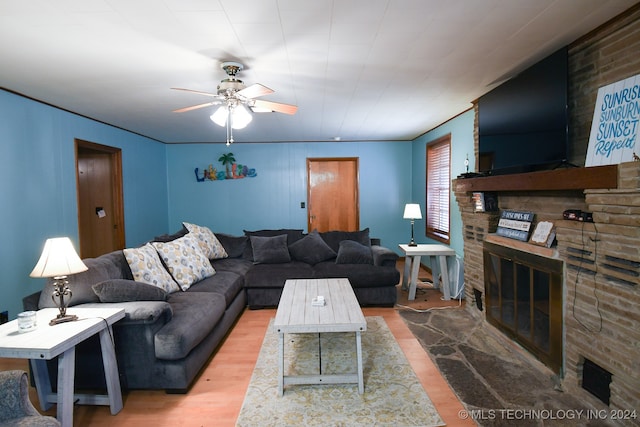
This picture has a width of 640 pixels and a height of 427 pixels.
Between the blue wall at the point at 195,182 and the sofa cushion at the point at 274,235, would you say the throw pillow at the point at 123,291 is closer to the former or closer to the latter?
the blue wall at the point at 195,182

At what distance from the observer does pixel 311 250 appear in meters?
4.38

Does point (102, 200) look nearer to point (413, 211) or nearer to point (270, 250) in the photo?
point (270, 250)

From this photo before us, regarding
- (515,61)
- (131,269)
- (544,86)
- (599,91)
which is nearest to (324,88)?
(515,61)

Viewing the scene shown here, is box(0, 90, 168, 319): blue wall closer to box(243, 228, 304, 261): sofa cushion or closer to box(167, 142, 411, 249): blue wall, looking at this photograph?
box(167, 142, 411, 249): blue wall

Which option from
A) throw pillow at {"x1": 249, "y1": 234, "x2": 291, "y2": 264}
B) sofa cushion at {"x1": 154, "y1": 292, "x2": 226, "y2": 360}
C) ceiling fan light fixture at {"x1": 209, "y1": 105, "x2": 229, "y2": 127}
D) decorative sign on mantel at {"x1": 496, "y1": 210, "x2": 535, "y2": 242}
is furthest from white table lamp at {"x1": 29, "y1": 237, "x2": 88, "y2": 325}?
decorative sign on mantel at {"x1": 496, "y1": 210, "x2": 535, "y2": 242}

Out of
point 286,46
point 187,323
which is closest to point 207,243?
point 187,323

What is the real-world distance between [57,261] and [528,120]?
11.3ft

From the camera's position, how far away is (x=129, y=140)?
5.02m

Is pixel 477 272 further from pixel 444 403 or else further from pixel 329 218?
pixel 329 218

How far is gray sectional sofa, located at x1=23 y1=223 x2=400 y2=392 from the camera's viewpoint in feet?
7.37

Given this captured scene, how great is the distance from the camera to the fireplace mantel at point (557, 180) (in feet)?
5.90

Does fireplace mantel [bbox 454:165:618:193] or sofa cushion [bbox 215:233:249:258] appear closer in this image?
fireplace mantel [bbox 454:165:618:193]

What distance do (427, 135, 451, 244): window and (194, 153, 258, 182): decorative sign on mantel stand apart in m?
3.18

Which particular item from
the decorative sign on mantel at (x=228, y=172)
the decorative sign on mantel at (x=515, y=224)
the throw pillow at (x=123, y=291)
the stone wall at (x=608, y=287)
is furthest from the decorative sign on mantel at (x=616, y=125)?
the decorative sign on mantel at (x=228, y=172)
